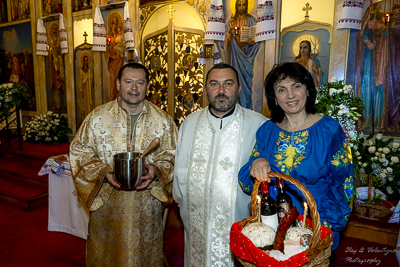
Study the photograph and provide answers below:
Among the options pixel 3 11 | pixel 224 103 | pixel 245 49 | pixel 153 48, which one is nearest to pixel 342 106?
pixel 224 103

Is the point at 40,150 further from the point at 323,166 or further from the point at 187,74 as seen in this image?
the point at 323,166

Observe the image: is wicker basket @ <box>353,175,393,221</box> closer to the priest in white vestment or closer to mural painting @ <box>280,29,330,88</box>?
the priest in white vestment

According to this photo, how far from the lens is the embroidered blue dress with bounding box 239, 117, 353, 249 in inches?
64.9

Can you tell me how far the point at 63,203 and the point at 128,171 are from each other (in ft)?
7.96

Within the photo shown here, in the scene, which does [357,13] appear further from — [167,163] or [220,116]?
[167,163]

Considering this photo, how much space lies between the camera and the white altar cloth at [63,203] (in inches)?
151

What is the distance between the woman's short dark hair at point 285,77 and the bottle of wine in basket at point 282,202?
509 millimetres

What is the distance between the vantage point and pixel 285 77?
177 cm

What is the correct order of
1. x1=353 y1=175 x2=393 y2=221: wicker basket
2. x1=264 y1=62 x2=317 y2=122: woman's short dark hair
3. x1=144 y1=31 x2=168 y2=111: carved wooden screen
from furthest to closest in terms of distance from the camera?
x1=144 y1=31 x2=168 y2=111: carved wooden screen < x1=353 y1=175 x2=393 y2=221: wicker basket < x1=264 y1=62 x2=317 y2=122: woman's short dark hair

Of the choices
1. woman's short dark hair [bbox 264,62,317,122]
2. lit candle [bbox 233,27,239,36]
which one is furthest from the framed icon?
woman's short dark hair [bbox 264,62,317,122]

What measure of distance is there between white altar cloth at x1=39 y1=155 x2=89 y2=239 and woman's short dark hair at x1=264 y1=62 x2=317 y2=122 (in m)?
2.85

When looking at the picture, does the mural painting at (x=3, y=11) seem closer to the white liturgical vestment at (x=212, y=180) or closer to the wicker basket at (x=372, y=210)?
the white liturgical vestment at (x=212, y=180)

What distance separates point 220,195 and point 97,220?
3.82ft

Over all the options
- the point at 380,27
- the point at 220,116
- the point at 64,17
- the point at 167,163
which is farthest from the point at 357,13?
the point at 64,17
